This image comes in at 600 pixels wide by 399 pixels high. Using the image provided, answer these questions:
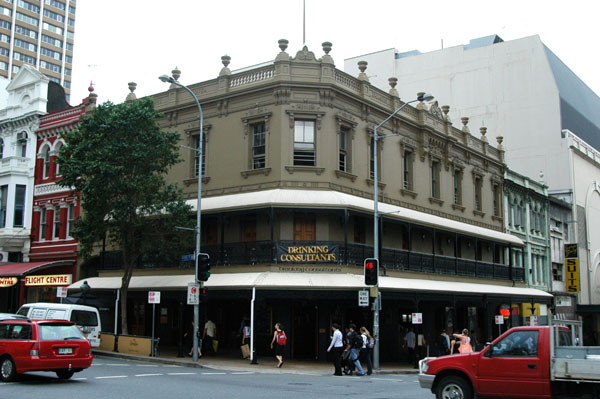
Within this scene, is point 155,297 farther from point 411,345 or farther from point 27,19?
point 27,19

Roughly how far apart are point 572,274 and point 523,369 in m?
39.3

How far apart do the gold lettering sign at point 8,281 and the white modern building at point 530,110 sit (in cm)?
3277

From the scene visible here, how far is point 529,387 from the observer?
11906mm

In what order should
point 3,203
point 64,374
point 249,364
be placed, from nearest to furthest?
point 64,374 < point 249,364 < point 3,203

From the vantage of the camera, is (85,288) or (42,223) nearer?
(85,288)

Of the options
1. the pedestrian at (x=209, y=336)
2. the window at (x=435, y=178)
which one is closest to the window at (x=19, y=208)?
the pedestrian at (x=209, y=336)

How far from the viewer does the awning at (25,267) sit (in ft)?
116

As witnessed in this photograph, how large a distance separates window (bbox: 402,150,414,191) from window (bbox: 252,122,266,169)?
7936 mm

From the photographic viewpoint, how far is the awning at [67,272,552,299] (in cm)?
2438

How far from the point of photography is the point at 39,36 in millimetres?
97875

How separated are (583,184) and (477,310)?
1903cm

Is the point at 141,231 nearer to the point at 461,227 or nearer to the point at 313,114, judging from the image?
the point at 313,114

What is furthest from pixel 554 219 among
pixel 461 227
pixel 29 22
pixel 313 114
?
pixel 29 22

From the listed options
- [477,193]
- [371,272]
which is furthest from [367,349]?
[477,193]
